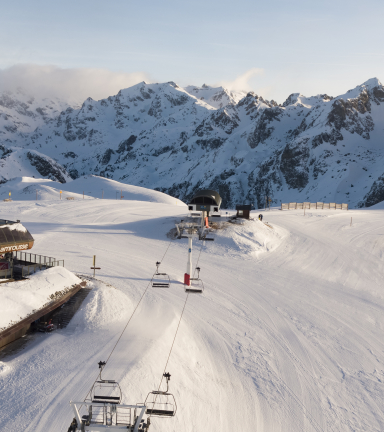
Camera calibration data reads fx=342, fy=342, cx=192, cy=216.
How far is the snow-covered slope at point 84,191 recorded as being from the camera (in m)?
80.9

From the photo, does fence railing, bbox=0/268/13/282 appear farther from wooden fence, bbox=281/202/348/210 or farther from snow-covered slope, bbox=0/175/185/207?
snow-covered slope, bbox=0/175/185/207

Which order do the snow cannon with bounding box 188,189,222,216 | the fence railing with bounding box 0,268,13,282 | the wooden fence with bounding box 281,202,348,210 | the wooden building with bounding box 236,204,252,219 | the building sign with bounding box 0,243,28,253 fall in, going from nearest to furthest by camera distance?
the fence railing with bounding box 0,268,13,282, the building sign with bounding box 0,243,28,253, the snow cannon with bounding box 188,189,222,216, the wooden building with bounding box 236,204,252,219, the wooden fence with bounding box 281,202,348,210

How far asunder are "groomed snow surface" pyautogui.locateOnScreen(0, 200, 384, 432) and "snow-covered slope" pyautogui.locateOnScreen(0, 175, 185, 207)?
48223mm

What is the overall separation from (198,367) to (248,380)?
2219 mm

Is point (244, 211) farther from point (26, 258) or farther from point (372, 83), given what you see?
point (372, 83)

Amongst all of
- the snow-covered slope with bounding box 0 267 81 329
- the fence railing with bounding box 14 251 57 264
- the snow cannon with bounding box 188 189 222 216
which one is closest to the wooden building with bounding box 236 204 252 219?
the snow cannon with bounding box 188 189 222 216

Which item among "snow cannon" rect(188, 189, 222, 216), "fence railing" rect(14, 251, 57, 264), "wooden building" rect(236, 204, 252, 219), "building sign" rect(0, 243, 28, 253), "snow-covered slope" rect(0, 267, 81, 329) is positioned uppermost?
"snow cannon" rect(188, 189, 222, 216)

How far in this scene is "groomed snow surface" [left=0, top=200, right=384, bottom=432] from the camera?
12.6 m

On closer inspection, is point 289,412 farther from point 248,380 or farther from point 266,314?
point 266,314

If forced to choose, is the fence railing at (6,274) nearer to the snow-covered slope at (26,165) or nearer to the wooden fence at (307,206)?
the wooden fence at (307,206)

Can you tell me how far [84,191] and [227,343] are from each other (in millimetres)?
79607

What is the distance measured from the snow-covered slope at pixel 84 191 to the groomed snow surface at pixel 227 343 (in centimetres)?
4822

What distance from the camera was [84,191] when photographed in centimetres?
8988

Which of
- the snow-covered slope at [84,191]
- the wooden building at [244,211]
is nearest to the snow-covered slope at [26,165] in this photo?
the snow-covered slope at [84,191]
